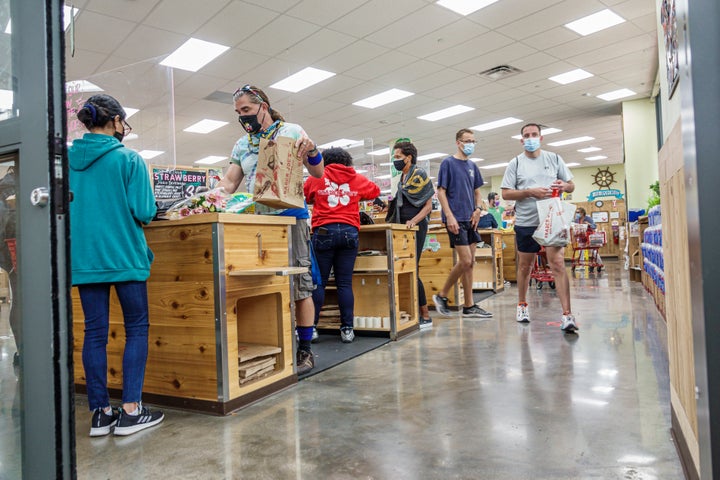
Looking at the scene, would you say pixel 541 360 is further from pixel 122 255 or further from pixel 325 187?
pixel 122 255

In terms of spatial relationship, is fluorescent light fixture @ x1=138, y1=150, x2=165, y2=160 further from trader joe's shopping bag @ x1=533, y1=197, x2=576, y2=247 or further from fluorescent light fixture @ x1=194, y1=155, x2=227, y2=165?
fluorescent light fixture @ x1=194, y1=155, x2=227, y2=165

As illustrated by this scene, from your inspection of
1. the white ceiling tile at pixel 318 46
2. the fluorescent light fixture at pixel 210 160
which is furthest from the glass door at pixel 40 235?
the fluorescent light fixture at pixel 210 160

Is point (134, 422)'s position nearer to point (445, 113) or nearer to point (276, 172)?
point (276, 172)

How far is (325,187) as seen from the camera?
3354 millimetres

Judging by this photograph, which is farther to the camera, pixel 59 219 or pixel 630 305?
pixel 630 305

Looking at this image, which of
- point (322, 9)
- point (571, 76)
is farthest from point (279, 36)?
point (571, 76)

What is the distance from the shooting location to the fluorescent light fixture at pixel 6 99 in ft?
3.18

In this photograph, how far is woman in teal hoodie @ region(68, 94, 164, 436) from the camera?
1871mm

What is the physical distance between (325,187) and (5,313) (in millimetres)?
2394

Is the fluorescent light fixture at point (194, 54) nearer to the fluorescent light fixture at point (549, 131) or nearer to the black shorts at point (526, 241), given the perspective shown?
the black shorts at point (526, 241)

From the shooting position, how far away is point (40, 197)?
92cm

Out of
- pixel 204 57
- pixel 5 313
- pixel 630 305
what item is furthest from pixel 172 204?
pixel 204 57

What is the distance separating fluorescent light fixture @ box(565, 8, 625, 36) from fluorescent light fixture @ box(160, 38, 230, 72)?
15.3ft

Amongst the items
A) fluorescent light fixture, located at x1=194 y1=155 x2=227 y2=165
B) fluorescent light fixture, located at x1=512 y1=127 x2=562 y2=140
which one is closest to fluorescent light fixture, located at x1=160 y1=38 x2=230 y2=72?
fluorescent light fixture, located at x1=194 y1=155 x2=227 y2=165
